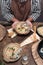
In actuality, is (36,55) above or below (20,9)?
below

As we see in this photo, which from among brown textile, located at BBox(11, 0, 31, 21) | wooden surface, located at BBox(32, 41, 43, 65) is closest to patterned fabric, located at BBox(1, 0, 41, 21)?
brown textile, located at BBox(11, 0, 31, 21)

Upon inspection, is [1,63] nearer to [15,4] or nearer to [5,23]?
[5,23]

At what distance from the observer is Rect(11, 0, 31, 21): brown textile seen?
81.4 inches

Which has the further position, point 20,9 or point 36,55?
point 20,9

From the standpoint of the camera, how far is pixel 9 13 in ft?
6.98

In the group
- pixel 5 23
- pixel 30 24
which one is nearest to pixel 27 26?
pixel 30 24

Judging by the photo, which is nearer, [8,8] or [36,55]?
[36,55]

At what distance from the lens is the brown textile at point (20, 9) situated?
6.79 feet

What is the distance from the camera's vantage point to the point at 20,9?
2.11 metres

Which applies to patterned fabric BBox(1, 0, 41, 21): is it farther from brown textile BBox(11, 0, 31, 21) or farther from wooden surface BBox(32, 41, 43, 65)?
wooden surface BBox(32, 41, 43, 65)

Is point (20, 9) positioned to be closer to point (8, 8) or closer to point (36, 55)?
point (8, 8)

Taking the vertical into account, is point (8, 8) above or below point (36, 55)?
above

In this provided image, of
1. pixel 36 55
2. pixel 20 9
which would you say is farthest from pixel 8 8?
pixel 36 55

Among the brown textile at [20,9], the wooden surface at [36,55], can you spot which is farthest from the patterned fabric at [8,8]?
the wooden surface at [36,55]
